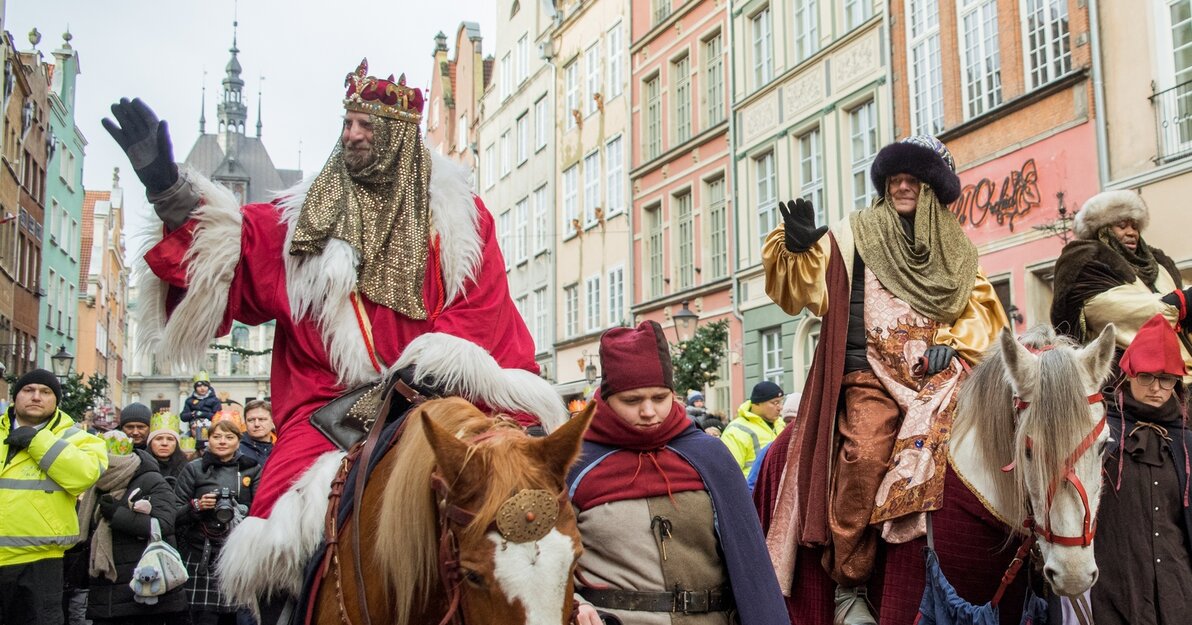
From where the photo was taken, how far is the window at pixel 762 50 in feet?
83.9

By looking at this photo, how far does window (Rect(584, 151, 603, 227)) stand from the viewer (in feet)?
116

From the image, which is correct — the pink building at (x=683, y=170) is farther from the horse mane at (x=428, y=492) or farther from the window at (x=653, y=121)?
the horse mane at (x=428, y=492)

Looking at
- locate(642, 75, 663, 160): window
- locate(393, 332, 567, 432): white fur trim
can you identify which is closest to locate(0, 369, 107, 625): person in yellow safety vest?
locate(393, 332, 567, 432): white fur trim

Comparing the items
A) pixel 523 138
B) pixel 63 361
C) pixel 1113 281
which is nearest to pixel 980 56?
pixel 1113 281

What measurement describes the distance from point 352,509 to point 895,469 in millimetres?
2342

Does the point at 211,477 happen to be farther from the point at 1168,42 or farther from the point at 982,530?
the point at 1168,42

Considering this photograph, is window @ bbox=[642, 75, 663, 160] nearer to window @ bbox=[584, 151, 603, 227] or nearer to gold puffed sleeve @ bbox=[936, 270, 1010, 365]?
window @ bbox=[584, 151, 603, 227]

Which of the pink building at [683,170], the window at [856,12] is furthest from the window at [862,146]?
the pink building at [683,170]

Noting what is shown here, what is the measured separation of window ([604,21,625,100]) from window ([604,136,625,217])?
1412 millimetres

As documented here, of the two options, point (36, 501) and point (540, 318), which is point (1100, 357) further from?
point (540, 318)

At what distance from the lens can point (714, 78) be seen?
28609 millimetres

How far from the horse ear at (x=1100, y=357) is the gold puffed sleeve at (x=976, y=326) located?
620mm

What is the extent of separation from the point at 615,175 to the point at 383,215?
30.1 m

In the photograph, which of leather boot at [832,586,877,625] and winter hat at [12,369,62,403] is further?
winter hat at [12,369,62,403]
